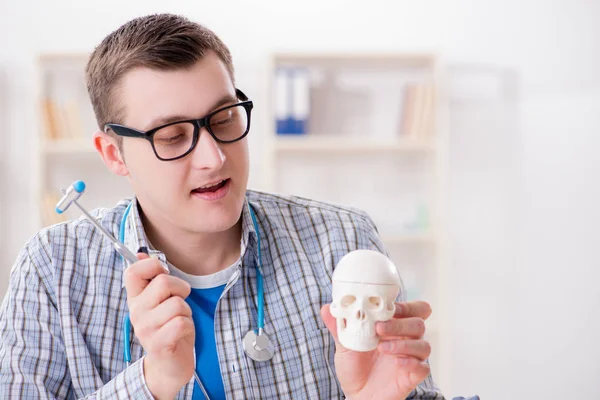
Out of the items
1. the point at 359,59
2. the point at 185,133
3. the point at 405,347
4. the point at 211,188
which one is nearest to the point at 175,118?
the point at 185,133

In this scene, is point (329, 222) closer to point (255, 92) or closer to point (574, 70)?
point (255, 92)

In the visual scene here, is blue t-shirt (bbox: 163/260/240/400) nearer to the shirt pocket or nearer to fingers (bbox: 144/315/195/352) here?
the shirt pocket

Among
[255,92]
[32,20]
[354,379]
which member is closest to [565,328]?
[255,92]

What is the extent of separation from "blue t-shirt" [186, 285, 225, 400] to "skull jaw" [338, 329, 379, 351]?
403 millimetres

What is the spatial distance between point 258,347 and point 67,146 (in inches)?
112

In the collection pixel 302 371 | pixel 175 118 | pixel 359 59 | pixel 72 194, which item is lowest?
pixel 302 371

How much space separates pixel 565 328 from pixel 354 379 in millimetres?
3609

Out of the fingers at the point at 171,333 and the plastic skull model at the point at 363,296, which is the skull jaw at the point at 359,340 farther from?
the fingers at the point at 171,333

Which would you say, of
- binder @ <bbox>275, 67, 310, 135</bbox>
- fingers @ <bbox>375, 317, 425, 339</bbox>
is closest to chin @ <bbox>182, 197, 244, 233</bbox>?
fingers @ <bbox>375, 317, 425, 339</bbox>

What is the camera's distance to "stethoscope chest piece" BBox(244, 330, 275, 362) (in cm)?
152

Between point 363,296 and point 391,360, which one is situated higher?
point 363,296

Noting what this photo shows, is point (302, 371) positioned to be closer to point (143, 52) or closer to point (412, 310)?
point (412, 310)

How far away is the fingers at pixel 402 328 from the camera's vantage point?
1194mm

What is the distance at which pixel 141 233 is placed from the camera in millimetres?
1587
